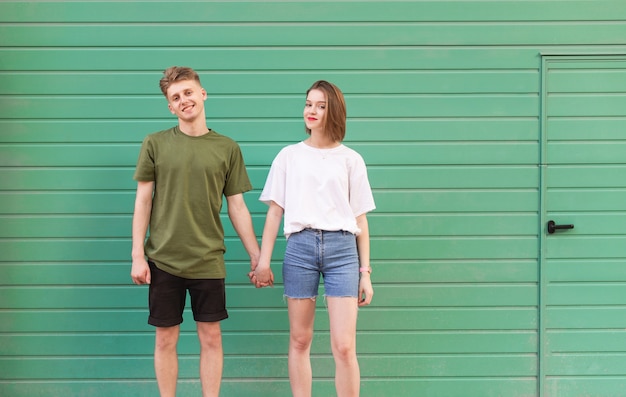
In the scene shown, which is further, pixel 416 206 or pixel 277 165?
pixel 416 206

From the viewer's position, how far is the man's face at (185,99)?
2.92 meters

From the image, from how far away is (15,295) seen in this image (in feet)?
11.4

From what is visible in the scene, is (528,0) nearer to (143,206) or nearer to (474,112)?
(474,112)

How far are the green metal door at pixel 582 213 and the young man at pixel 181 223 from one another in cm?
185

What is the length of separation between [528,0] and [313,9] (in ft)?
3.96

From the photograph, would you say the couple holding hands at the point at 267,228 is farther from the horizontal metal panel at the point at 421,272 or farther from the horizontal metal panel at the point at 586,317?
the horizontal metal panel at the point at 586,317

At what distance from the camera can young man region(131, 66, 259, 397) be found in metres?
2.90

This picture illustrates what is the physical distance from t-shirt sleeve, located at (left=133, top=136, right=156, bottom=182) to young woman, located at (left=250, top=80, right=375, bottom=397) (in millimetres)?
563

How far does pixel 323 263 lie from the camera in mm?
2852

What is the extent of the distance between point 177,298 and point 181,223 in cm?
37

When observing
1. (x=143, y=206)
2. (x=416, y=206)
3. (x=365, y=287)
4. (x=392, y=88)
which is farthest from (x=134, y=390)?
(x=392, y=88)

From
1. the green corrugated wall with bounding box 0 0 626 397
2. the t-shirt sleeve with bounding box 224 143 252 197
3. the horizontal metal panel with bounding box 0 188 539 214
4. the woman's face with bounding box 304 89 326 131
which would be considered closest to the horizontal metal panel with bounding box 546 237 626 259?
the green corrugated wall with bounding box 0 0 626 397

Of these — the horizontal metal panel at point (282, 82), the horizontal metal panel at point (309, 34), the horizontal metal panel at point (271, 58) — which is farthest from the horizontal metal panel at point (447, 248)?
the horizontal metal panel at point (309, 34)

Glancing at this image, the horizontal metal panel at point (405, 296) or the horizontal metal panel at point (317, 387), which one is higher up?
the horizontal metal panel at point (405, 296)
